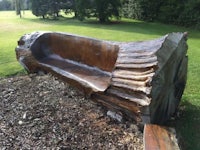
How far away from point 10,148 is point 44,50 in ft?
9.22

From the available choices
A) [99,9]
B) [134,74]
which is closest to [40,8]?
[99,9]

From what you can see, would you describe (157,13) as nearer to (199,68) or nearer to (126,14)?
(126,14)

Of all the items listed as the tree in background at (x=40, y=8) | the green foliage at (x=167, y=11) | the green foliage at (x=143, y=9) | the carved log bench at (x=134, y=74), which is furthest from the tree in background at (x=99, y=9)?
the carved log bench at (x=134, y=74)

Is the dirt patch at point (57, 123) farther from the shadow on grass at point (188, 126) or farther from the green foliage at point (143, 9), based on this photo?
the green foliage at point (143, 9)

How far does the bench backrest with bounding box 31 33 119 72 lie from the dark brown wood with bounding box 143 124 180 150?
1.61 meters

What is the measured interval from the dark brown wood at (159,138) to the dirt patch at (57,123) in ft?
0.96

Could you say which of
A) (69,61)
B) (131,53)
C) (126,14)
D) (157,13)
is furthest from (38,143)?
(126,14)

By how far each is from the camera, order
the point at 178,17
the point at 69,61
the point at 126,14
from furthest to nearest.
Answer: the point at 126,14 → the point at 178,17 → the point at 69,61

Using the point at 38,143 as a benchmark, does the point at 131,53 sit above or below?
above

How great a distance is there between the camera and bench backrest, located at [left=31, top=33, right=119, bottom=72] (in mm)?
5059

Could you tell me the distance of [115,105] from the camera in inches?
163

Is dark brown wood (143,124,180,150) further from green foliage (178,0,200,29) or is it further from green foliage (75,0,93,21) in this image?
green foliage (75,0,93,21)

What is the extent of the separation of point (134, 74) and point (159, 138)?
0.88m

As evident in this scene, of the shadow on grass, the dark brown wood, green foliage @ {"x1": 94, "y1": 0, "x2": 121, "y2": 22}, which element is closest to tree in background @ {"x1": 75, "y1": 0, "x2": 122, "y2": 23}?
green foliage @ {"x1": 94, "y1": 0, "x2": 121, "y2": 22}
